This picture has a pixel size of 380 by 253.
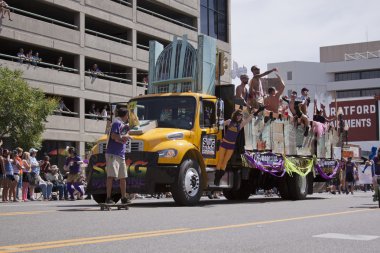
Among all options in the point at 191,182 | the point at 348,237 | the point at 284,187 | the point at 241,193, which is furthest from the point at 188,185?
the point at 348,237

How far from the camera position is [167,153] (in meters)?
14.1

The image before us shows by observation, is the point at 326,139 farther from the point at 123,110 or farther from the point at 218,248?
the point at 218,248

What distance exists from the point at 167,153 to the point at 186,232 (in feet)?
17.3

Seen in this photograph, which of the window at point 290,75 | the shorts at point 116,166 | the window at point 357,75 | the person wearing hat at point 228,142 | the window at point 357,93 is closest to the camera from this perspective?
the shorts at point 116,166

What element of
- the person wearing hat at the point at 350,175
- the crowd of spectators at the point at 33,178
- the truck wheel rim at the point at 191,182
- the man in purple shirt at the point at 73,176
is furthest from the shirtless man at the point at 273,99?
the person wearing hat at the point at 350,175

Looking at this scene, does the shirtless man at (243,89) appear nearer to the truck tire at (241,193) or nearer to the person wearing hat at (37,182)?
the truck tire at (241,193)

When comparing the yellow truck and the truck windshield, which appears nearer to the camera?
the yellow truck

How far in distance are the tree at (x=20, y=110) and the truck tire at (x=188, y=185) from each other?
66.3 feet

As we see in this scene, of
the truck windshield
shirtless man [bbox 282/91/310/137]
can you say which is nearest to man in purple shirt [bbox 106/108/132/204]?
the truck windshield

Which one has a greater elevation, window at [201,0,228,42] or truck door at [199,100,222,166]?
window at [201,0,228,42]

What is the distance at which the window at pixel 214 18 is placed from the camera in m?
57.8

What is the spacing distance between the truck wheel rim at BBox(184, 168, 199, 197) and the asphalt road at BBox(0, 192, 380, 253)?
1.82 m

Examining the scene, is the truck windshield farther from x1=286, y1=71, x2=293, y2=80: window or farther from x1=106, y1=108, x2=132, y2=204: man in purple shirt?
x1=286, y1=71, x2=293, y2=80: window

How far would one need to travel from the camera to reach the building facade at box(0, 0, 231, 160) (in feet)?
134
